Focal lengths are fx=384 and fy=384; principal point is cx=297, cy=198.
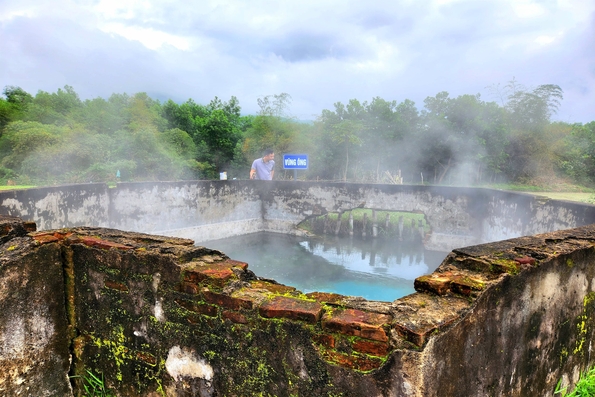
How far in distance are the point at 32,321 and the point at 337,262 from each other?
5920 mm

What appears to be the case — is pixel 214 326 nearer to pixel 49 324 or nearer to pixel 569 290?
pixel 49 324

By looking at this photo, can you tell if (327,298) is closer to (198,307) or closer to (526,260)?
(198,307)

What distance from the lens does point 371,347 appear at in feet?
4.39

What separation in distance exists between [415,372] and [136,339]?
1310mm

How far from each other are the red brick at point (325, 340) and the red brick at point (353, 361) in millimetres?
23

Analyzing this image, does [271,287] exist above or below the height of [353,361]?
above

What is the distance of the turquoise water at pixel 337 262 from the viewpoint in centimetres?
607

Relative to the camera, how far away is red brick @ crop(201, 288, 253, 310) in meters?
1.56

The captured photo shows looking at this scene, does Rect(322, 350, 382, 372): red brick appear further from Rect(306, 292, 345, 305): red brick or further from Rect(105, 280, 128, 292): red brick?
Rect(105, 280, 128, 292): red brick

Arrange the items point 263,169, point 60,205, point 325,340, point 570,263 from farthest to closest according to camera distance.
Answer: point 263,169
point 60,205
point 570,263
point 325,340

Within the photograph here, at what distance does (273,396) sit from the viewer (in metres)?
1.54

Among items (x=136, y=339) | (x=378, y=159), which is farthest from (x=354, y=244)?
(x=136, y=339)

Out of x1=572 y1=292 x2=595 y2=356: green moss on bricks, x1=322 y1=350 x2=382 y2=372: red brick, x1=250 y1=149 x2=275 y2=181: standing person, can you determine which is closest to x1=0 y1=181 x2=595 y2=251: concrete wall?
x1=250 y1=149 x2=275 y2=181: standing person

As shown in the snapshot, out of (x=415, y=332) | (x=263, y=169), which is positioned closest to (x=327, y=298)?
(x=415, y=332)
